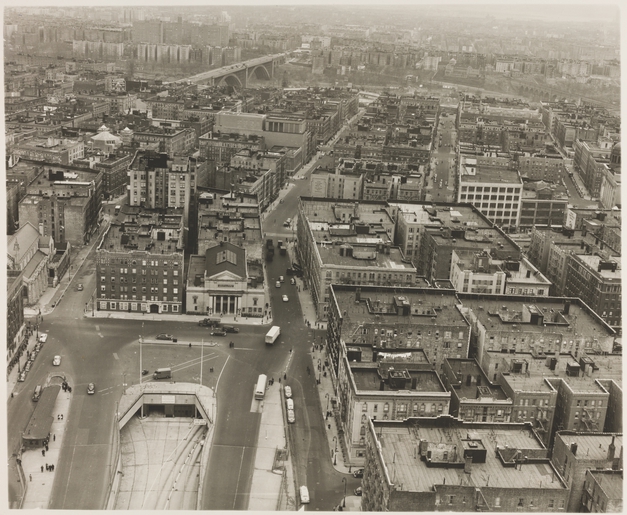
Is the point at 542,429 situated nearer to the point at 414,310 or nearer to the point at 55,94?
the point at 414,310

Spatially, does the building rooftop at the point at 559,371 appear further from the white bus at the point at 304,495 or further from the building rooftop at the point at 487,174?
the building rooftop at the point at 487,174

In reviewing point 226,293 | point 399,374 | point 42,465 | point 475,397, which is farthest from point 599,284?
point 42,465

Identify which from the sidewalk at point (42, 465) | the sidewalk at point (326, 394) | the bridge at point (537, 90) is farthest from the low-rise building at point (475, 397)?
the bridge at point (537, 90)

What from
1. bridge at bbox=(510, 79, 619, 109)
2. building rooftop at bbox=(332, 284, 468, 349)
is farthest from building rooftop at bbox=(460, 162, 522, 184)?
bridge at bbox=(510, 79, 619, 109)

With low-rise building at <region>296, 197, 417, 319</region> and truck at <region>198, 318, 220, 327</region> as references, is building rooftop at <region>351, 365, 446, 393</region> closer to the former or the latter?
low-rise building at <region>296, 197, 417, 319</region>

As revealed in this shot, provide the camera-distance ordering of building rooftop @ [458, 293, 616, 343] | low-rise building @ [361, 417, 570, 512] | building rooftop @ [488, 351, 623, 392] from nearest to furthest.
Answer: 1. low-rise building @ [361, 417, 570, 512]
2. building rooftop @ [488, 351, 623, 392]
3. building rooftop @ [458, 293, 616, 343]

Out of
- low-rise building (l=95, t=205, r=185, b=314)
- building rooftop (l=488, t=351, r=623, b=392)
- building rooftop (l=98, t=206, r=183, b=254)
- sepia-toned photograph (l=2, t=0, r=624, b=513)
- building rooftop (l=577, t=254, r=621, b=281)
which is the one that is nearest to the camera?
sepia-toned photograph (l=2, t=0, r=624, b=513)

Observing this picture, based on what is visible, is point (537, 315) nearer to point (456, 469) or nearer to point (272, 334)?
point (272, 334)
